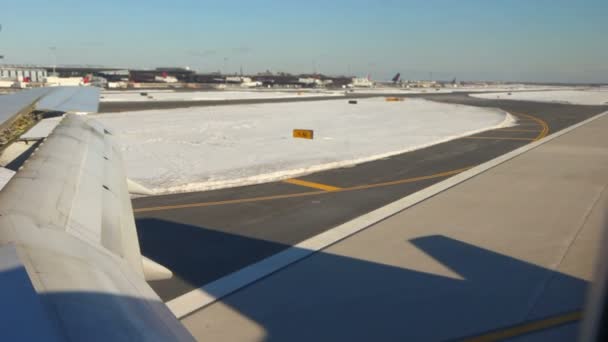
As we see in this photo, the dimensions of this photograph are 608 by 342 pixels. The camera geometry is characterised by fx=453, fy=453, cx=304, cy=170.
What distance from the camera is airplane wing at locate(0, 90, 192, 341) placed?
86.0 inches

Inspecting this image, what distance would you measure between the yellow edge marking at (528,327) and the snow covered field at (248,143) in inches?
380

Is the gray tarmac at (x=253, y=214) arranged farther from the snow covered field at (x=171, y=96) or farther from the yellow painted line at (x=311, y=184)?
the snow covered field at (x=171, y=96)

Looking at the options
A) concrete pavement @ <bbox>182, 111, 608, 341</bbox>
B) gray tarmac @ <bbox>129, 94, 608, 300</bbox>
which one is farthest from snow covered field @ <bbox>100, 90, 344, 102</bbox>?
concrete pavement @ <bbox>182, 111, 608, 341</bbox>

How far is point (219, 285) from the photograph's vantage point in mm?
6973

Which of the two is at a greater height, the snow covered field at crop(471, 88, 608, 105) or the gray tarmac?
the snow covered field at crop(471, 88, 608, 105)

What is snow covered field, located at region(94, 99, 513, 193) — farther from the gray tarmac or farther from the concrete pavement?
the concrete pavement

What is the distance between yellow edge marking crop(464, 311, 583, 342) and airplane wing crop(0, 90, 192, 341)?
389cm

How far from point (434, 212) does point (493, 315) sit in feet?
16.4

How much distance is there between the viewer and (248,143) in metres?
22.4

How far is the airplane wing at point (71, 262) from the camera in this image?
86.0 inches

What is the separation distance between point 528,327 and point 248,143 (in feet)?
58.7

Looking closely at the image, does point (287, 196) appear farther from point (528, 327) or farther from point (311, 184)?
point (528, 327)

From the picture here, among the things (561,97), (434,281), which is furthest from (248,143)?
(561,97)

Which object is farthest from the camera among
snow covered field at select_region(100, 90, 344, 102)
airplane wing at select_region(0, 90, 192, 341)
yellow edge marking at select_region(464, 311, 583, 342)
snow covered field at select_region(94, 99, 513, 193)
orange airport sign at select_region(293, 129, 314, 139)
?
snow covered field at select_region(100, 90, 344, 102)
